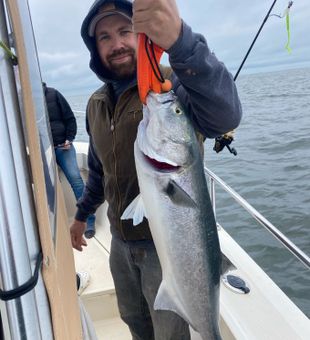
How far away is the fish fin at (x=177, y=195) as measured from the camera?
1.40 metres

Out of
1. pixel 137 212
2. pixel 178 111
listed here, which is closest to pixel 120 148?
pixel 137 212

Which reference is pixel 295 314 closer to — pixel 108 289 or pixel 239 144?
pixel 108 289

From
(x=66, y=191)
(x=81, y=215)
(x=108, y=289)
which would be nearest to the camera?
(x=81, y=215)

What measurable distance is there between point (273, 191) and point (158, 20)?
21.2 ft

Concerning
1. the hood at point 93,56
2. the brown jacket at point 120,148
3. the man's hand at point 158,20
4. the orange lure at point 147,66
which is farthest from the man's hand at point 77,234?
the man's hand at point 158,20

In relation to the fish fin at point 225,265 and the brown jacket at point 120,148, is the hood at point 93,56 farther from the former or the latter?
the fish fin at point 225,265

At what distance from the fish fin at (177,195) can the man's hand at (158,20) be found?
0.49m

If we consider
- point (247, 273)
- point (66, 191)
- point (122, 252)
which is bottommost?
point (66, 191)

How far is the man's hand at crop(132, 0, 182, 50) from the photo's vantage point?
1.14 metres

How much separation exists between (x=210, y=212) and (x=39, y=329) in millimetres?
878

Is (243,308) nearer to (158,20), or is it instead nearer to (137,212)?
(137,212)

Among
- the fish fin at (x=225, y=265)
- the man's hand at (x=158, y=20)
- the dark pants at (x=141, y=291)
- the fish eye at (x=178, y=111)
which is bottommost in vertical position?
the dark pants at (x=141, y=291)

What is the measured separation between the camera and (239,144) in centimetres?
1103

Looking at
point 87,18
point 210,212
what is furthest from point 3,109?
point 87,18
